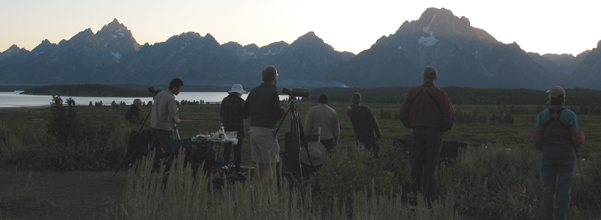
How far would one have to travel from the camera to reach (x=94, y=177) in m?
8.76

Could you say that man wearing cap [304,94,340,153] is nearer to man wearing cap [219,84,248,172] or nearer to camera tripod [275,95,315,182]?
camera tripod [275,95,315,182]

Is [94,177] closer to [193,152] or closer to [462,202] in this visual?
[193,152]

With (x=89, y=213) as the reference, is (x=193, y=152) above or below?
above

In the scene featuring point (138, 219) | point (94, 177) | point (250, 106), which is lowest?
point (94, 177)

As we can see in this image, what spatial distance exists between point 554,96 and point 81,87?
613ft

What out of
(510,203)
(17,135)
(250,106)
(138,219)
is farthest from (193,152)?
(17,135)

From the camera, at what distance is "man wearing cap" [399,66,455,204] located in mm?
5828

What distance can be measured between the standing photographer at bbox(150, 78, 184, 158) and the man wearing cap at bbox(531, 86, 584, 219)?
521 cm

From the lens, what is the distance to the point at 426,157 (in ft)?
19.5

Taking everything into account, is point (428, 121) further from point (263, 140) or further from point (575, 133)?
point (263, 140)

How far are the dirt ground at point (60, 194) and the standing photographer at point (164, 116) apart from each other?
0.97m

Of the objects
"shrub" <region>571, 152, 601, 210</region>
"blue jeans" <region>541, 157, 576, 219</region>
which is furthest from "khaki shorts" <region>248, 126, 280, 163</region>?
"shrub" <region>571, 152, 601, 210</region>

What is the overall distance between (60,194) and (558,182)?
691cm

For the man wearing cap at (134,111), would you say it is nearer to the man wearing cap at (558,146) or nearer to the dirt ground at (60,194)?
the dirt ground at (60,194)
